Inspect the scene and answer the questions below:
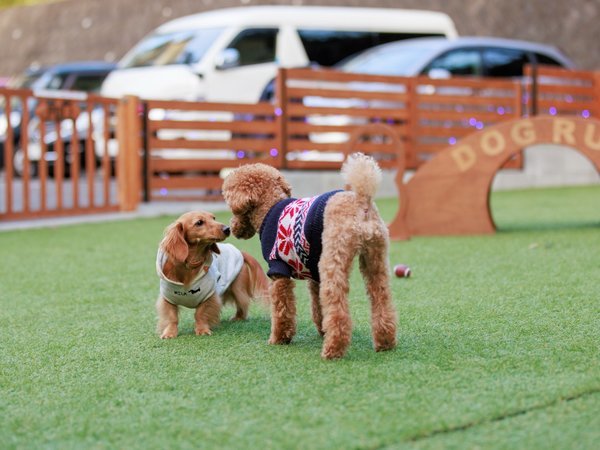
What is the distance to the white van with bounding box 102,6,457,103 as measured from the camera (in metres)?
10.9

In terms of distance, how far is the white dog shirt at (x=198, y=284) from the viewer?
4.05 meters

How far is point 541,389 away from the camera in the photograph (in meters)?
2.87

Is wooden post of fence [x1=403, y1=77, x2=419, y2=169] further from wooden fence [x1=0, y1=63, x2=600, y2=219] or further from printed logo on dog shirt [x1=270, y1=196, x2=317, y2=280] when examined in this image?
printed logo on dog shirt [x1=270, y1=196, x2=317, y2=280]

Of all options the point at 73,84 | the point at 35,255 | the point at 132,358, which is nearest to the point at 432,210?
the point at 35,255

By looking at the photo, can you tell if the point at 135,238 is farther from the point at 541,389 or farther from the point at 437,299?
the point at 541,389

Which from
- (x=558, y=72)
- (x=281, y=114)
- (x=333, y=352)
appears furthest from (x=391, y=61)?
(x=333, y=352)

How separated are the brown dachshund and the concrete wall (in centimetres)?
1450

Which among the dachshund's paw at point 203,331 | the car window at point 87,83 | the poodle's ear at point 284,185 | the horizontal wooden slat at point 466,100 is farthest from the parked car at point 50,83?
the poodle's ear at point 284,185

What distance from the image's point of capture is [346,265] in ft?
11.2

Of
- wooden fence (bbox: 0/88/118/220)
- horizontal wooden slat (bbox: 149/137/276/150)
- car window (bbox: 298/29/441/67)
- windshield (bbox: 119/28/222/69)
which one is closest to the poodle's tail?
wooden fence (bbox: 0/88/118/220)

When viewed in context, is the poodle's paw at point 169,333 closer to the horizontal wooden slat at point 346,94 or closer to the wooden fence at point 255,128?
the wooden fence at point 255,128

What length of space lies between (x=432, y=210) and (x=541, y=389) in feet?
14.7

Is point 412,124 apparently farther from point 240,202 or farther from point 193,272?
point 240,202

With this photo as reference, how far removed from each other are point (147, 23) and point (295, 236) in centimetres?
1978
